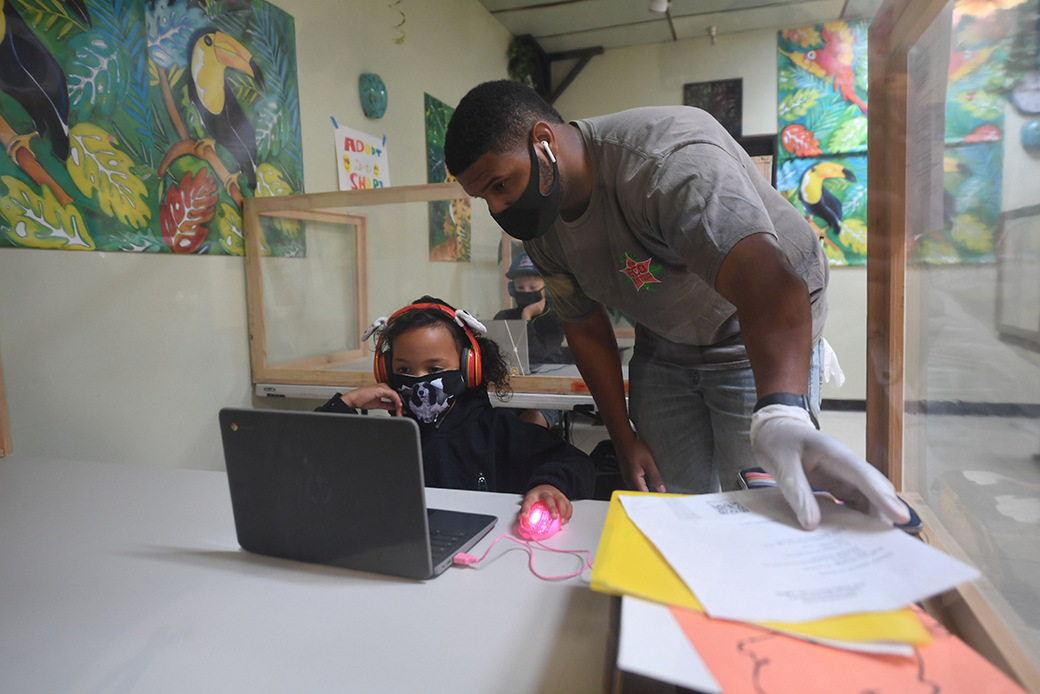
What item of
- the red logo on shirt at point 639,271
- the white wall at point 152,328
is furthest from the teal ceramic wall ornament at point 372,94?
the red logo on shirt at point 639,271

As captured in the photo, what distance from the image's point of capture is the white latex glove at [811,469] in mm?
445

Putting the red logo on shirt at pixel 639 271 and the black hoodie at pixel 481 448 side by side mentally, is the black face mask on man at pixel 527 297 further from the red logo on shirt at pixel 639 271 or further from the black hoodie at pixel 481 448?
the red logo on shirt at pixel 639 271

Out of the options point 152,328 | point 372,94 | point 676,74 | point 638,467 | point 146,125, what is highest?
point 676,74

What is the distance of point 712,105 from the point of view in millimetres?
4008

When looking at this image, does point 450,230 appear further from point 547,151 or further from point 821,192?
point 821,192

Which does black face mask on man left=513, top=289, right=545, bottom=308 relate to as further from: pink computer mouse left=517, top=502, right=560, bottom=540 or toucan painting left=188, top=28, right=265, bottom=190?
pink computer mouse left=517, top=502, right=560, bottom=540

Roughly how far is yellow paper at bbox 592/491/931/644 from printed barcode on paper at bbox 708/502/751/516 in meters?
0.08

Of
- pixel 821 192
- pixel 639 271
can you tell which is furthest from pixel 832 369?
pixel 821 192

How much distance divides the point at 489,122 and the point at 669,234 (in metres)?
0.33

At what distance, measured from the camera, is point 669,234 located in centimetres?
80

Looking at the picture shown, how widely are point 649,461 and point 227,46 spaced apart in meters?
1.89

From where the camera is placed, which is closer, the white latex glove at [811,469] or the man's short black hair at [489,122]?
the white latex glove at [811,469]

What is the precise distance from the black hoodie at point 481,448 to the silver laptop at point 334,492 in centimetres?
50

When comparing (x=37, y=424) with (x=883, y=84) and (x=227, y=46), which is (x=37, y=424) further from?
(x=883, y=84)
